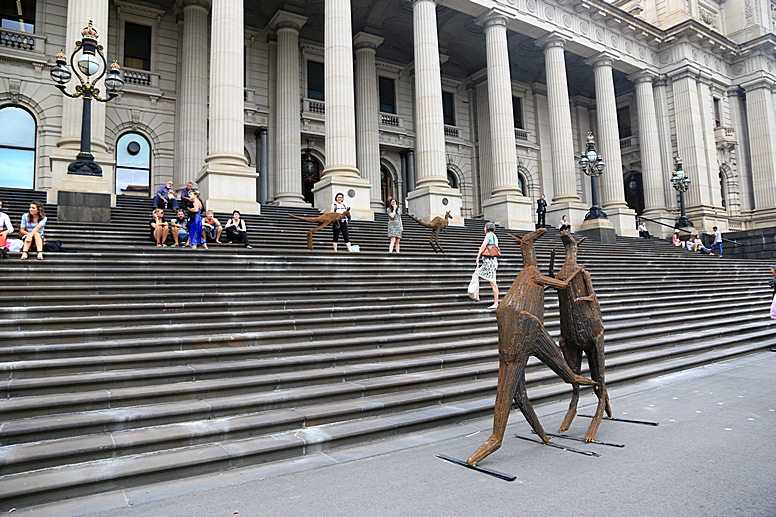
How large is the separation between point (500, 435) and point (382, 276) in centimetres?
659

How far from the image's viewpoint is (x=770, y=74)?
33000 mm

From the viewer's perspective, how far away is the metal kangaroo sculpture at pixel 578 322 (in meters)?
5.21

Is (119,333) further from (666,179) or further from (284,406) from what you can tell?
(666,179)

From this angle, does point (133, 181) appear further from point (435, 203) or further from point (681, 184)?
point (681, 184)

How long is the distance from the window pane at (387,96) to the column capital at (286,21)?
21.3ft

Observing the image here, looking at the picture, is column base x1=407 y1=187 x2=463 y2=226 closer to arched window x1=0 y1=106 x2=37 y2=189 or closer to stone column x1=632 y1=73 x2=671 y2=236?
arched window x1=0 y1=106 x2=37 y2=189

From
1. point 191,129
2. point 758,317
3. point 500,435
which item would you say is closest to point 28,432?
point 500,435

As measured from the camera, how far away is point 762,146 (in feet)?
108

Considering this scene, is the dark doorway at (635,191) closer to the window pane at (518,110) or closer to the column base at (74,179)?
the window pane at (518,110)

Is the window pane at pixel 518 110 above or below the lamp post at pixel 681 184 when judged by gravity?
above

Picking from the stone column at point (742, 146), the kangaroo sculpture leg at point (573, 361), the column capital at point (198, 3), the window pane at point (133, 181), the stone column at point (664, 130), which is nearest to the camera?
the kangaroo sculpture leg at point (573, 361)

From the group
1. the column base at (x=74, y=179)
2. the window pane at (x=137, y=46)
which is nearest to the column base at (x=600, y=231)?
the column base at (x=74, y=179)

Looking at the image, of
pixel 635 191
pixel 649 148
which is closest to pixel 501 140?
pixel 649 148

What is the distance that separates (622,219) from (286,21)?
1945 cm
